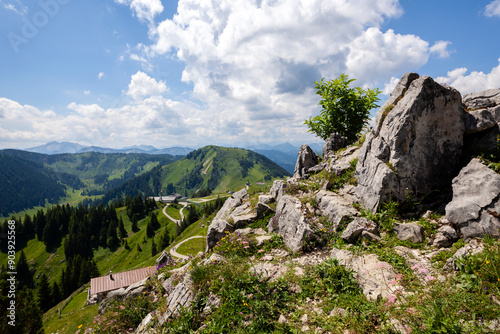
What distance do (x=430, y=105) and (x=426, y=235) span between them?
6.68 metres

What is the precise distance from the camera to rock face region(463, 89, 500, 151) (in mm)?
10148

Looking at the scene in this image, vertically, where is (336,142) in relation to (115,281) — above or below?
above

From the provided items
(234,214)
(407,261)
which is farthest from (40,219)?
(407,261)

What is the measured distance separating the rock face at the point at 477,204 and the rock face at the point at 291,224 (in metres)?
5.91

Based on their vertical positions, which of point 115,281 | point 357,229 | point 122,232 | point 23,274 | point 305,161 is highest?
point 305,161

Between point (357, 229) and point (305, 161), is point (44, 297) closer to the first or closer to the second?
point (305, 161)

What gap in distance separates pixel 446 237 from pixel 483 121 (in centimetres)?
684

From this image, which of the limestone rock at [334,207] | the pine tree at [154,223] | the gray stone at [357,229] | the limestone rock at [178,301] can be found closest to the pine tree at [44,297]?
the pine tree at [154,223]

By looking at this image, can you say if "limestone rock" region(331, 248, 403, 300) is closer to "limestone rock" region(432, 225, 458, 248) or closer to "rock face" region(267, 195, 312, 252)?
"rock face" region(267, 195, 312, 252)

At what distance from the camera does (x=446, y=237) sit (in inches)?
323

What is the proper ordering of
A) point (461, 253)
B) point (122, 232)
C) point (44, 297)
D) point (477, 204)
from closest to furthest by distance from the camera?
point (461, 253), point (477, 204), point (44, 297), point (122, 232)

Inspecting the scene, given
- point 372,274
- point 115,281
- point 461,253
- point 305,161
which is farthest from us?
point 115,281

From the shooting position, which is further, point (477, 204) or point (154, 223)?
point (154, 223)

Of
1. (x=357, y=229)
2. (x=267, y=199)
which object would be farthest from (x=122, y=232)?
(x=357, y=229)
